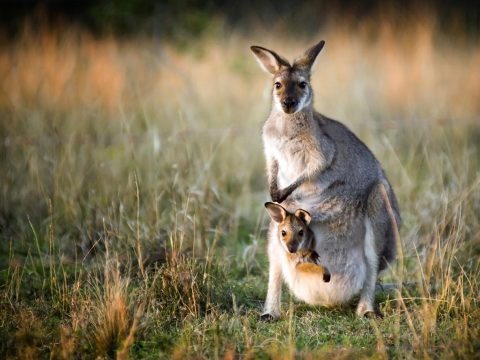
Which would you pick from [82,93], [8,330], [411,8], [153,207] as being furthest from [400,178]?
[411,8]

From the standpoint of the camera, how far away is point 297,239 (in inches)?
161

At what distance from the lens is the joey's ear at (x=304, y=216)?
13.6ft

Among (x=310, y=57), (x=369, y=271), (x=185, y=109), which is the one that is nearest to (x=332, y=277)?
(x=369, y=271)

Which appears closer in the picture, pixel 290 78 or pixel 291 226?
pixel 291 226

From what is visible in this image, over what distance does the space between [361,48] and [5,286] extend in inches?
307

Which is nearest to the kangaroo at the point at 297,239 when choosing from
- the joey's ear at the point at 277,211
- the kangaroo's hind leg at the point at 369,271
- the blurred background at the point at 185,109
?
the joey's ear at the point at 277,211

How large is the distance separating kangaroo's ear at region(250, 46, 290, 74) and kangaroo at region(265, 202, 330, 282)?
1.04 m

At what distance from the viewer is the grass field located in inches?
144

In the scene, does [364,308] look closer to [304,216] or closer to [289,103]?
[304,216]

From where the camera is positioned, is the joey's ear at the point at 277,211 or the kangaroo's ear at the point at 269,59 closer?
the joey's ear at the point at 277,211

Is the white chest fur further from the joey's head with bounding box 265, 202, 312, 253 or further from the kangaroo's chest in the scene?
the kangaroo's chest

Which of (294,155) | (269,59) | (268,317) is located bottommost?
(268,317)

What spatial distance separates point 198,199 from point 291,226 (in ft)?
4.56

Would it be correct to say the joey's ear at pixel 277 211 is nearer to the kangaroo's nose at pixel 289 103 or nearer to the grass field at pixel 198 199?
the grass field at pixel 198 199
